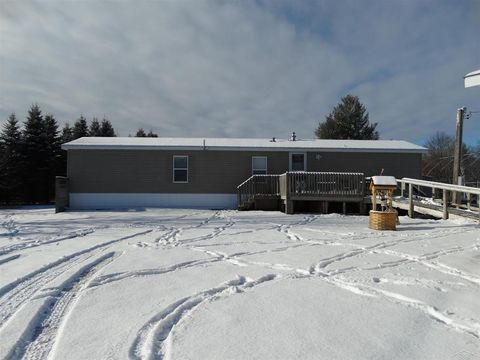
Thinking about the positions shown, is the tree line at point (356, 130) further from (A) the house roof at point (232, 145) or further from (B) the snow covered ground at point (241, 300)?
(B) the snow covered ground at point (241, 300)

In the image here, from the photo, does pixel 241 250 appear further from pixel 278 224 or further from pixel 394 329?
pixel 278 224

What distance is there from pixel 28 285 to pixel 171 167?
11946 millimetres

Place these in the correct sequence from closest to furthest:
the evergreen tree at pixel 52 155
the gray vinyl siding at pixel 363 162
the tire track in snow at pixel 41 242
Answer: the tire track in snow at pixel 41 242, the gray vinyl siding at pixel 363 162, the evergreen tree at pixel 52 155

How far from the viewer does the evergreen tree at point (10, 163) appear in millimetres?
22828

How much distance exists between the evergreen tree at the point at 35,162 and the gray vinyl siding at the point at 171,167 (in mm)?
10796

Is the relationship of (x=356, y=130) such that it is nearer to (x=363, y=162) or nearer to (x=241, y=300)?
(x=363, y=162)

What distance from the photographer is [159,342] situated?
264 cm

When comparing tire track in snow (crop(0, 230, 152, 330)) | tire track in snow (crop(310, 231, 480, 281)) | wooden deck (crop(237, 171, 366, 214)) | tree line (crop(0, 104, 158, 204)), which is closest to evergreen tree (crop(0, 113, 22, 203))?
tree line (crop(0, 104, 158, 204))

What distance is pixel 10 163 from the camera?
77.0ft

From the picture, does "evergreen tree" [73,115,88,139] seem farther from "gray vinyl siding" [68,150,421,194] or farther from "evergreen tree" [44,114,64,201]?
"gray vinyl siding" [68,150,421,194]

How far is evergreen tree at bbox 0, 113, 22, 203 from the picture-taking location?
22.8 metres

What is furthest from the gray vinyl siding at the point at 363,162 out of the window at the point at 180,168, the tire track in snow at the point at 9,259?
the tire track in snow at the point at 9,259

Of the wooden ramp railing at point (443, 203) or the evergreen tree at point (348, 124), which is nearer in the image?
the wooden ramp railing at point (443, 203)

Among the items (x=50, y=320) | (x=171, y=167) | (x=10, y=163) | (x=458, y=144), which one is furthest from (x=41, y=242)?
(x=10, y=163)
